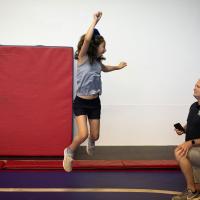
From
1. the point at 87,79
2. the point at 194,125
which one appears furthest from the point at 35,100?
the point at 194,125

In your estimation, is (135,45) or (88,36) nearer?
(88,36)

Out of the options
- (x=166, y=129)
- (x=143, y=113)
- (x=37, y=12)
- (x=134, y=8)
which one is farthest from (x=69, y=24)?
(x=166, y=129)

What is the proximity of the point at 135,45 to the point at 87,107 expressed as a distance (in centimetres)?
207

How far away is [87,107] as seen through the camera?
3221mm

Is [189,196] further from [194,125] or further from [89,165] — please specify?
[89,165]

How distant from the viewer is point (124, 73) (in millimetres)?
4918

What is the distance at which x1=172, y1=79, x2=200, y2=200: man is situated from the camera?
8.71 feet

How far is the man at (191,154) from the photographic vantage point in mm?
2656

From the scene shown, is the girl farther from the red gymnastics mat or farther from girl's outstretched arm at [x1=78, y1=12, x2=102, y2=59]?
the red gymnastics mat

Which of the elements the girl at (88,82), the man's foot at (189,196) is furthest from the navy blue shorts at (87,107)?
the man's foot at (189,196)

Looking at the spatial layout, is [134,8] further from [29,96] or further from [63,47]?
[29,96]

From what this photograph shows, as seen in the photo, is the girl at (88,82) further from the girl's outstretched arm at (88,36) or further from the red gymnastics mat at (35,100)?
the red gymnastics mat at (35,100)

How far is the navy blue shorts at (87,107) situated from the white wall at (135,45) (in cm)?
160

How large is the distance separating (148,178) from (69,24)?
269 cm
